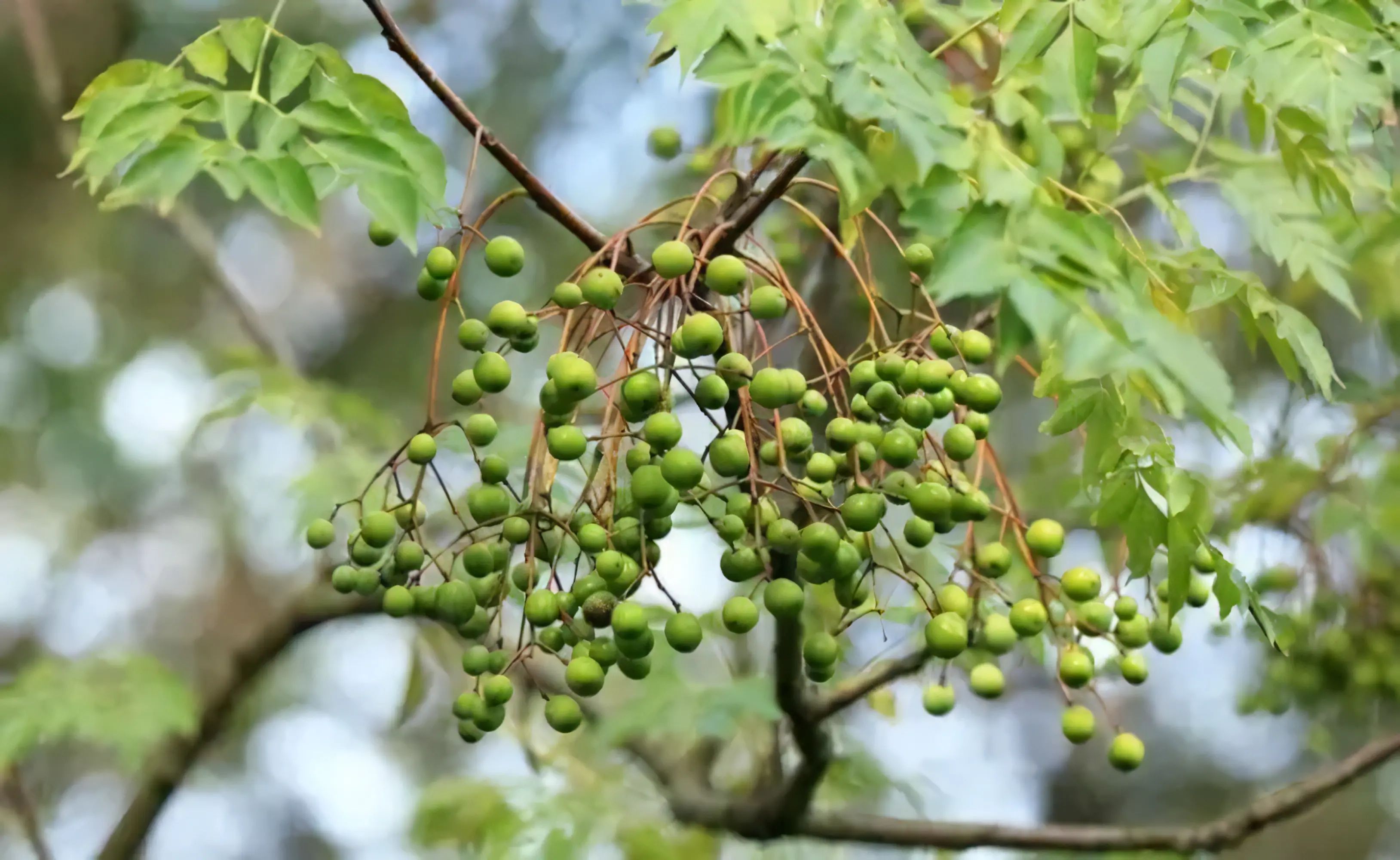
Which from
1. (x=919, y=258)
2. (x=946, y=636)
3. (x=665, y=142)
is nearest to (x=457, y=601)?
(x=946, y=636)

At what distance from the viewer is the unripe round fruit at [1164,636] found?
1075 mm

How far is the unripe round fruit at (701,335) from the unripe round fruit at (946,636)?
1.00 ft

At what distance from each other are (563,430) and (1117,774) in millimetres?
4049

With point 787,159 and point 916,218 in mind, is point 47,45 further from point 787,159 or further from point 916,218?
point 916,218

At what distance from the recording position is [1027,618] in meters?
0.95

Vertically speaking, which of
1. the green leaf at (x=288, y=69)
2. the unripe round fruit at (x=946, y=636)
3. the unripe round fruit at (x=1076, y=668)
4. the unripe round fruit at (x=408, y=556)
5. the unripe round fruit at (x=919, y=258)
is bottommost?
the unripe round fruit at (x=1076, y=668)

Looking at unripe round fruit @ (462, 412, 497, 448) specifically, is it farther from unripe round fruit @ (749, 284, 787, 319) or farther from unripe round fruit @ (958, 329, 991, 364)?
unripe round fruit @ (958, 329, 991, 364)

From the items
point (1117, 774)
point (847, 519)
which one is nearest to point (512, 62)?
point (847, 519)

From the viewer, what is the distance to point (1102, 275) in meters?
0.60

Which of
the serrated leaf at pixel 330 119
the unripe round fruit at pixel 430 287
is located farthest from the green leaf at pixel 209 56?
the unripe round fruit at pixel 430 287

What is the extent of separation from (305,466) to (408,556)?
47.3 inches

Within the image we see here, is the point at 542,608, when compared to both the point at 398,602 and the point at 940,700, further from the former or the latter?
the point at 940,700

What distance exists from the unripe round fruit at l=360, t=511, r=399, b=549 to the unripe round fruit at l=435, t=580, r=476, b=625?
0.26 feet

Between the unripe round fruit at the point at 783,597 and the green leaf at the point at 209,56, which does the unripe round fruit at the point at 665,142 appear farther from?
the unripe round fruit at the point at 783,597
